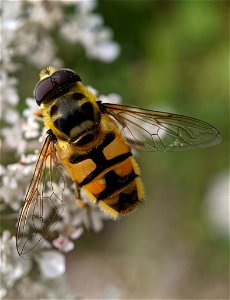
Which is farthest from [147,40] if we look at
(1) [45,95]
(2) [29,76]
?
(1) [45,95]

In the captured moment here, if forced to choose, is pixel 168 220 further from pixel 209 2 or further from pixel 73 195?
pixel 73 195

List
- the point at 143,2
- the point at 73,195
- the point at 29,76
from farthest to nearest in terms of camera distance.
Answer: the point at 143,2
the point at 29,76
the point at 73,195

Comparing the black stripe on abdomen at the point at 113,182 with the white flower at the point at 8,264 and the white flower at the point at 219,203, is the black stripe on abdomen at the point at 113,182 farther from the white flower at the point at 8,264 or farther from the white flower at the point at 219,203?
the white flower at the point at 219,203

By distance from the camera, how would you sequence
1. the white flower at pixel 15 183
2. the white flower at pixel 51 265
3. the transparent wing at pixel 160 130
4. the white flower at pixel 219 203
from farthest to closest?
the white flower at pixel 219 203, the white flower at pixel 51 265, the white flower at pixel 15 183, the transparent wing at pixel 160 130

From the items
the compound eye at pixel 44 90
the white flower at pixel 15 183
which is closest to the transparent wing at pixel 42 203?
Answer: the compound eye at pixel 44 90

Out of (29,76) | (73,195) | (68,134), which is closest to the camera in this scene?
(68,134)
